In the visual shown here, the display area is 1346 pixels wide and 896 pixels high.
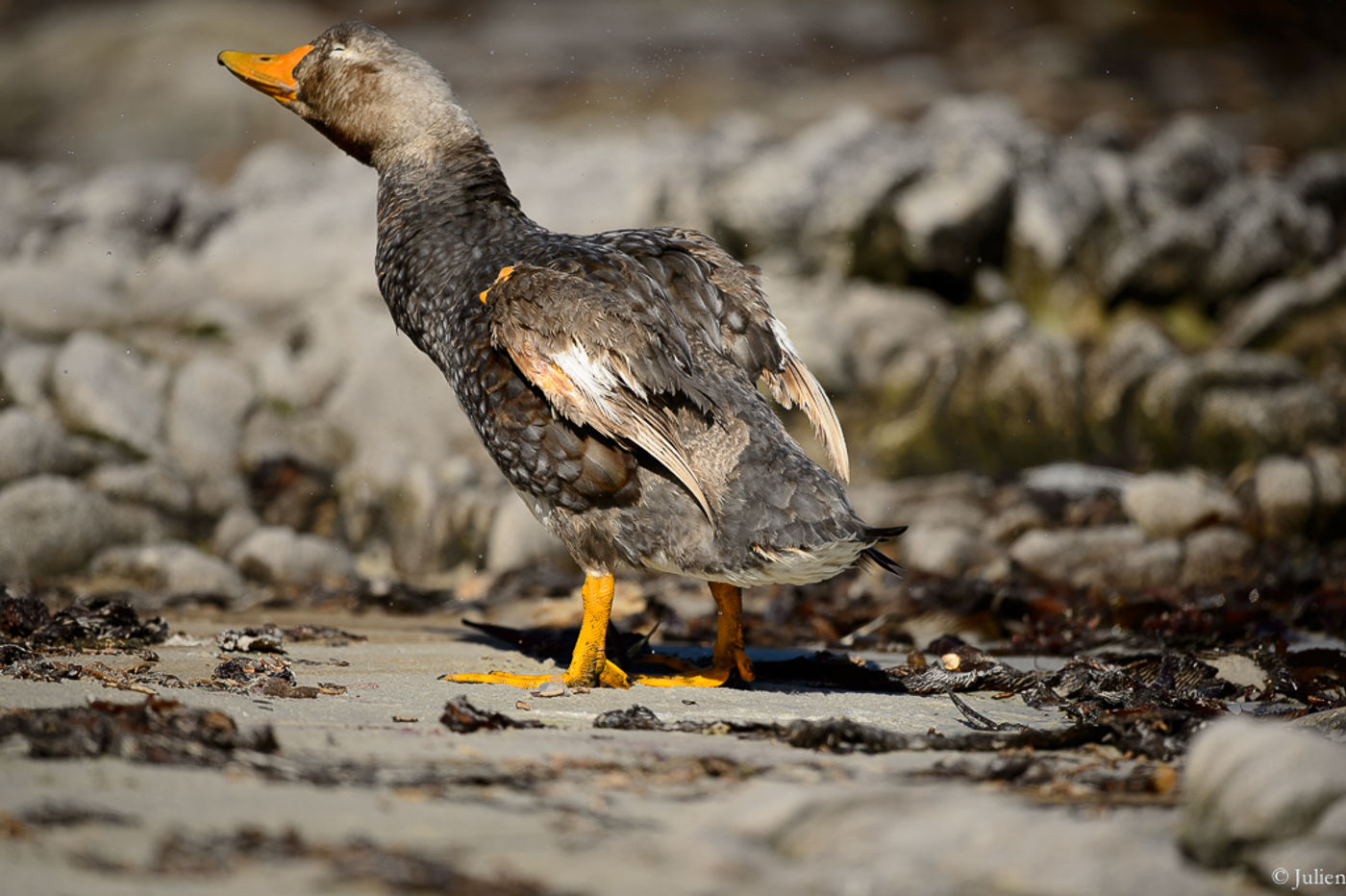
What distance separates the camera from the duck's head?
19.5ft

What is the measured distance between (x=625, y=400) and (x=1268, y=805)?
282cm

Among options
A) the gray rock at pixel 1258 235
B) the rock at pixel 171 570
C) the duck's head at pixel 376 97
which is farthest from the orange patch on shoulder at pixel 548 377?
the gray rock at pixel 1258 235

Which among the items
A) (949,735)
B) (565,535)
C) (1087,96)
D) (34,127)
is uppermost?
(1087,96)

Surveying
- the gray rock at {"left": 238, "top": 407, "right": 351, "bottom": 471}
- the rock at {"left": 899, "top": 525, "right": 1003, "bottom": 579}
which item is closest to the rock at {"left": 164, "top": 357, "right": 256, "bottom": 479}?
the gray rock at {"left": 238, "top": 407, "right": 351, "bottom": 471}

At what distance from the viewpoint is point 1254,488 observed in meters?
9.72

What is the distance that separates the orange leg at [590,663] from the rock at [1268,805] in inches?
104

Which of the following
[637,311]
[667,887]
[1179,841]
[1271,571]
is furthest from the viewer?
[1271,571]

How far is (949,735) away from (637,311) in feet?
6.52

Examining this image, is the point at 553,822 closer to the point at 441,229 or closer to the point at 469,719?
the point at 469,719

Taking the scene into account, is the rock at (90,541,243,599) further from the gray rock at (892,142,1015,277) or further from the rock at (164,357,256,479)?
the gray rock at (892,142,1015,277)

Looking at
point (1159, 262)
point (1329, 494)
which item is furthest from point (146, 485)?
point (1159, 262)

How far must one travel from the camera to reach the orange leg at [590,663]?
4828 millimetres

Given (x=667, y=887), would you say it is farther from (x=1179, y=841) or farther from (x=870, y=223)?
(x=870, y=223)

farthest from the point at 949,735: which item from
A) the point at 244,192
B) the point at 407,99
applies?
the point at 244,192
